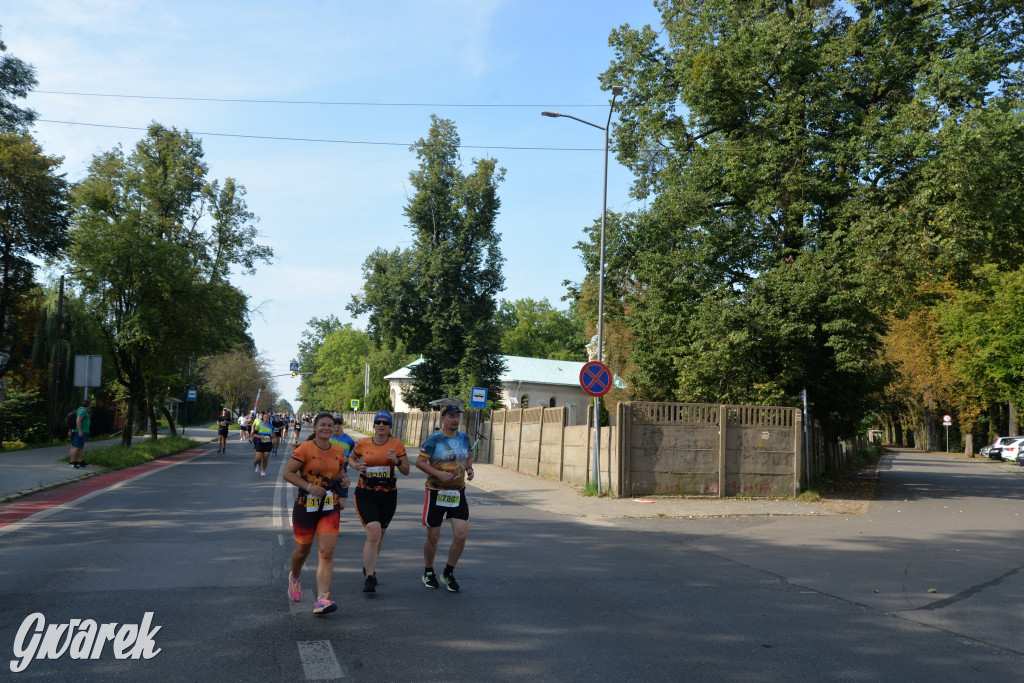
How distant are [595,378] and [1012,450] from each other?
39174 millimetres

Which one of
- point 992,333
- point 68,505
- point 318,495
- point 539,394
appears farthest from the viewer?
point 539,394

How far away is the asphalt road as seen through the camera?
561cm

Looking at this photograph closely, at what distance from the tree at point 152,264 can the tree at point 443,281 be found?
43.3 feet

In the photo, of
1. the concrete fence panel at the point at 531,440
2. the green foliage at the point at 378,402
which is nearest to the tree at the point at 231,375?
the green foliage at the point at 378,402

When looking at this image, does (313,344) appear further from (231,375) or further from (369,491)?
(369,491)

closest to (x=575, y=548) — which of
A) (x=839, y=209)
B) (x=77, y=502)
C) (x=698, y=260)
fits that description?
(x=77, y=502)

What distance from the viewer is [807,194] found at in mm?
21969

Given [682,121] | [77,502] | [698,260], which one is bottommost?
[77,502]

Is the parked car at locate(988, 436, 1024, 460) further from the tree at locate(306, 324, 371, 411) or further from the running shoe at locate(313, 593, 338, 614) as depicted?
the tree at locate(306, 324, 371, 411)

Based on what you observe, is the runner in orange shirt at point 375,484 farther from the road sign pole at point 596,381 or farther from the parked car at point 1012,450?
the parked car at point 1012,450

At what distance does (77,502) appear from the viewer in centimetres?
1546

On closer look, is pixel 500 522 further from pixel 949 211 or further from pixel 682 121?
pixel 682 121

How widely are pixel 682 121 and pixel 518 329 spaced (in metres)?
87.8

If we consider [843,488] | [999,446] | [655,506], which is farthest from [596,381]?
[999,446]
